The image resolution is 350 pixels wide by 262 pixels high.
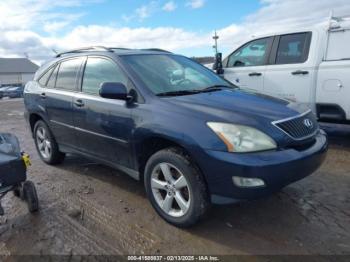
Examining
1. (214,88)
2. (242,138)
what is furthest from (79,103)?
(242,138)

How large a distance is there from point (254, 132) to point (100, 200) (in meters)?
2.06

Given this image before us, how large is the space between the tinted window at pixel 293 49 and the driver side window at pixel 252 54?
256mm

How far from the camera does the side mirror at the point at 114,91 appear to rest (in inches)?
137

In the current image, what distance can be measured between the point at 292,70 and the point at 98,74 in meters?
3.41

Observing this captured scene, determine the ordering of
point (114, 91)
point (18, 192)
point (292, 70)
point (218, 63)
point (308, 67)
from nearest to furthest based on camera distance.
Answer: point (114, 91)
point (18, 192)
point (308, 67)
point (292, 70)
point (218, 63)

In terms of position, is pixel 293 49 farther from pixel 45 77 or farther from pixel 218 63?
pixel 45 77

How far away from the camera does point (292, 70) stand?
5.88 m

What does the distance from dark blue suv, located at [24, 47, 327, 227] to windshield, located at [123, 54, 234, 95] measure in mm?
13

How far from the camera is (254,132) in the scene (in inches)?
114

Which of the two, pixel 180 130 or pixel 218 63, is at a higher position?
pixel 218 63

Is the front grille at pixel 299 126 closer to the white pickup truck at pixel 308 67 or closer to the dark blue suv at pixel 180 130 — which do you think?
the dark blue suv at pixel 180 130

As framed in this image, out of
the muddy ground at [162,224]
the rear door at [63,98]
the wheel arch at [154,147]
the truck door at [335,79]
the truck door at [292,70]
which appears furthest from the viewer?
the truck door at [292,70]

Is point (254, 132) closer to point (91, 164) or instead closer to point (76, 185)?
point (76, 185)

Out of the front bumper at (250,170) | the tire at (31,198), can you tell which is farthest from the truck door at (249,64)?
the tire at (31,198)
